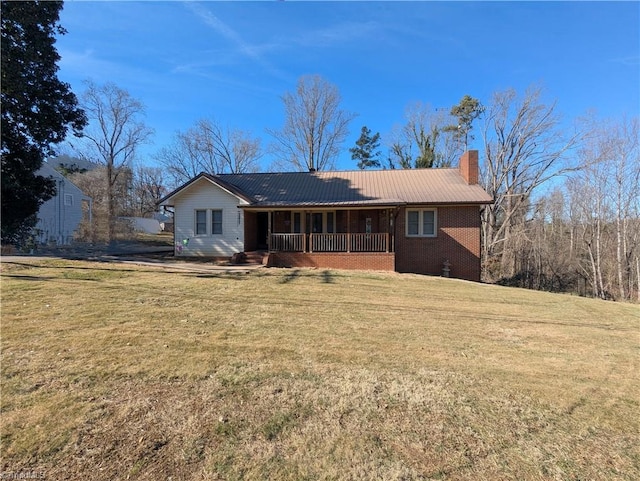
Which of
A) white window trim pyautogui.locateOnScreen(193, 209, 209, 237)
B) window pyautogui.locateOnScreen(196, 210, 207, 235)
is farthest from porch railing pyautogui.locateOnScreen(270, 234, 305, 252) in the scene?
window pyautogui.locateOnScreen(196, 210, 207, 235)

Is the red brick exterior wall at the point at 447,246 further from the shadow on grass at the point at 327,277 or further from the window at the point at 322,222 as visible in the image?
the shadow on grass at the point at 327,277

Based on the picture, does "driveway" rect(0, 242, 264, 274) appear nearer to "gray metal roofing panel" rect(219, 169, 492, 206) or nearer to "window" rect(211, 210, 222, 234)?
"window" rect(211, 210, 222, 234)

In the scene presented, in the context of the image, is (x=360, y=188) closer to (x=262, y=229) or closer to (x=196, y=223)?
(x=262, y=229)

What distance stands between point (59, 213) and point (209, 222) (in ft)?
53.5

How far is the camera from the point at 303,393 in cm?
356

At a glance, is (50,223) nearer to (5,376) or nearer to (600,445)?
(5,376)

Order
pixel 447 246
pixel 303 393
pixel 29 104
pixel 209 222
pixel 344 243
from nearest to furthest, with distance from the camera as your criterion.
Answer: pixel 303 393, pixel 29 104, pixel 344 243, pixel 447 246, pixel 209 222

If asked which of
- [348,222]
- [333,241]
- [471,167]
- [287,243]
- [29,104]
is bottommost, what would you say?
[287,243]

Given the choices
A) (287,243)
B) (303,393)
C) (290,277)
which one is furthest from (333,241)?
(303,393)

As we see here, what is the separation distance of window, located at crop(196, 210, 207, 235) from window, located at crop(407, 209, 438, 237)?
33.3ft

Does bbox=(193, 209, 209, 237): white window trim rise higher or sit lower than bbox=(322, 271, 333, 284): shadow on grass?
higher

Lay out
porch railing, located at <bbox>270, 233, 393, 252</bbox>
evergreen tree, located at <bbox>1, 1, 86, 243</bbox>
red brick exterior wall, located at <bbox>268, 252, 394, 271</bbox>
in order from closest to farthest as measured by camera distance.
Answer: evergreen tree, located at <bbox>1, 1, 86, 243</bbox> → red brick exterior wall, located at <bbox>268, 252, 394, 271</bbox> → porch railing, located at <bbox>270, 233, 393, 252</bbox>

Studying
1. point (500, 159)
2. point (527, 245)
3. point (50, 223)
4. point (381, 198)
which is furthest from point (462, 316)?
point (50, 223)

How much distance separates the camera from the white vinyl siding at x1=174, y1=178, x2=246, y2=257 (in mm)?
16938
